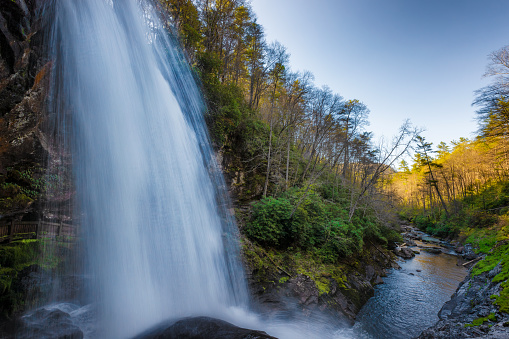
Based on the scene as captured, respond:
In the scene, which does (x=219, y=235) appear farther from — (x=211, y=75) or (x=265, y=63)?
(x=265, y=63)

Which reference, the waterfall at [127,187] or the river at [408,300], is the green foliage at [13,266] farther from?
the river at [408,300]

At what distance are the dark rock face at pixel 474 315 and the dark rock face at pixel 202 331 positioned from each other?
15.5 ft

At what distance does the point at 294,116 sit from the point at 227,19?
9890 millimetres

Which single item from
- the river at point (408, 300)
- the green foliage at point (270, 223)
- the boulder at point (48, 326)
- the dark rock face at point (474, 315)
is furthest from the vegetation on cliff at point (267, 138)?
the boulder at point (48, 326)

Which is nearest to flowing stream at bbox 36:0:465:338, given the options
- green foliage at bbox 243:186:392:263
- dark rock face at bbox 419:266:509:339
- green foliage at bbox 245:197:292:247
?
green foliage at bbox 245:197:292:247

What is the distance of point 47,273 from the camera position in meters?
6.38

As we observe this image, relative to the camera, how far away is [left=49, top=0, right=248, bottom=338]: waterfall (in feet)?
20.1

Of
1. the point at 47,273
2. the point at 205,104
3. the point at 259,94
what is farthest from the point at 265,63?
the point at 47,273

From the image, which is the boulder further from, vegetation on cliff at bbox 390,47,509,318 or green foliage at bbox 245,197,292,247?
vegetation on cliff at bbox 390,47,509,318

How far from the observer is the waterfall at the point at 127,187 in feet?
20.1

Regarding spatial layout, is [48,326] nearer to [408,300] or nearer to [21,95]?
[21,95]

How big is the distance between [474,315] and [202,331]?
747 cm

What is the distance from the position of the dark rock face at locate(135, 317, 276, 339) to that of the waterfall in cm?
109

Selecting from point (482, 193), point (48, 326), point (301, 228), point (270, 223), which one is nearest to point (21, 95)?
point (48, 326)
